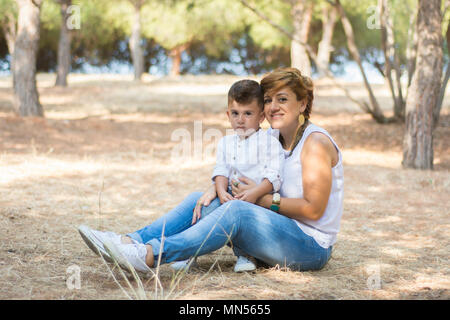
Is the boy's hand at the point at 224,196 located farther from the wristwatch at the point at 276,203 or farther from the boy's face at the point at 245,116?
the boy's face at the point at 245,116

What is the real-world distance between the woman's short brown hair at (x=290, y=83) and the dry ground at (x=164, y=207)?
1.05 metres

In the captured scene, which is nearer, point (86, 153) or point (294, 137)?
point (294, 137)

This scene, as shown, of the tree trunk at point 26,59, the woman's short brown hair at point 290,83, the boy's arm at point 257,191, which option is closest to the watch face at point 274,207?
the boy's arm at point 257,191

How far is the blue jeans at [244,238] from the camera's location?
2779mm

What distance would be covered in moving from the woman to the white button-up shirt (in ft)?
0.23

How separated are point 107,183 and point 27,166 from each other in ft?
4.05

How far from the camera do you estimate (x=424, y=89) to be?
284 inches

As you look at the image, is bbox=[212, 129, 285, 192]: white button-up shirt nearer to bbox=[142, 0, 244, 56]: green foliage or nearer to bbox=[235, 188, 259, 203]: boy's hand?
bbox=[235, 188, 259, 203]: boy's hand

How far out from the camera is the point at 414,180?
21.7 ft

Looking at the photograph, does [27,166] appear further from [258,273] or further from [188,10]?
[188,10]

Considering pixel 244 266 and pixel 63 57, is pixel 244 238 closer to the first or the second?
pixel 244 266

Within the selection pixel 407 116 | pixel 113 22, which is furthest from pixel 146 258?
pixel 113 22

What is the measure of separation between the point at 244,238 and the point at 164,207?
2.44 meters

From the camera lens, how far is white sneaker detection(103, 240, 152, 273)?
2.72m
